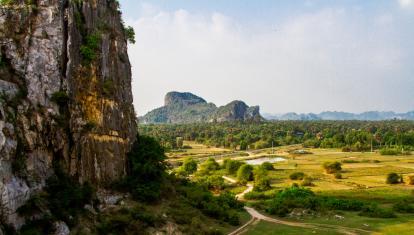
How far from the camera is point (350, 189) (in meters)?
81.2

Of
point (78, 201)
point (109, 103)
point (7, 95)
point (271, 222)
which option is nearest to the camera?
point (7, 95)

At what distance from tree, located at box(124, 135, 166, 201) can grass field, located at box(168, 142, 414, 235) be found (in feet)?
34.2

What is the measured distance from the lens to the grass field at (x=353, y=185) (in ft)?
158

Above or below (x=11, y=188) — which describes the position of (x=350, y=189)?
below

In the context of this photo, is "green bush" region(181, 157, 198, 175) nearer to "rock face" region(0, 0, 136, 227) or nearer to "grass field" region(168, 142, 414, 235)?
"grass field" region(168, 142, 414, 235)

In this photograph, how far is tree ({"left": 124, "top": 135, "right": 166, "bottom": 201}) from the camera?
44.7 m

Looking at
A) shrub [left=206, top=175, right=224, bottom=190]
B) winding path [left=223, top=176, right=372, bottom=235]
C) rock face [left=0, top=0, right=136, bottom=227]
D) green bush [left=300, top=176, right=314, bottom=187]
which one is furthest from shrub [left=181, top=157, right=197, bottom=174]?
rock face [left=0, top=0, right=136, bottom=227]

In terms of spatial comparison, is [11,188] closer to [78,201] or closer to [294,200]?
[78,201]

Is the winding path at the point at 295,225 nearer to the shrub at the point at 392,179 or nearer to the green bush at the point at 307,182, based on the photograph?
the green bush at the point at 307,182

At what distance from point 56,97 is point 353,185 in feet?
214

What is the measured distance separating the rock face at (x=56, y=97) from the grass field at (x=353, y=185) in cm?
1714

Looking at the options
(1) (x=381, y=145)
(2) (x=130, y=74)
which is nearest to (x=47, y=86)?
(2) (x=130, y=74)

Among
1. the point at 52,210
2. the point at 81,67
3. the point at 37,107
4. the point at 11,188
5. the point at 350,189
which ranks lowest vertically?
the point at 350,189

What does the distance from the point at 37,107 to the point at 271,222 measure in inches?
1116
